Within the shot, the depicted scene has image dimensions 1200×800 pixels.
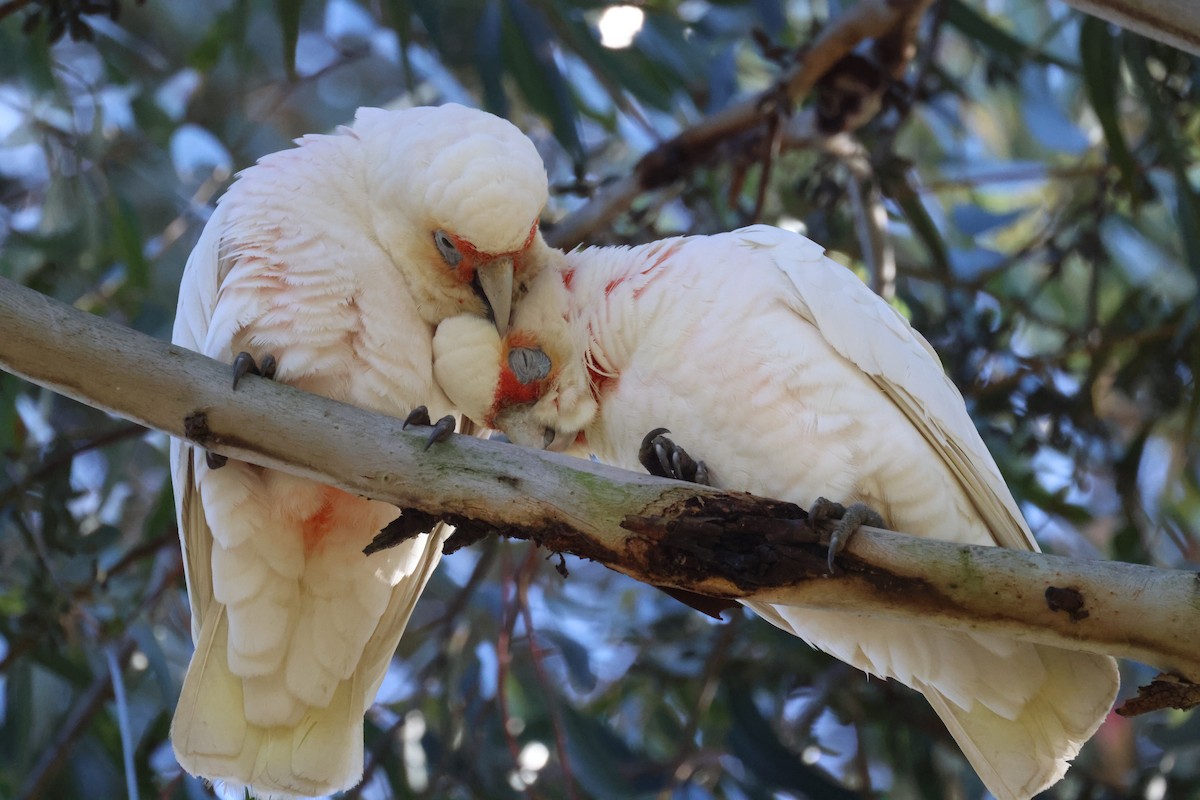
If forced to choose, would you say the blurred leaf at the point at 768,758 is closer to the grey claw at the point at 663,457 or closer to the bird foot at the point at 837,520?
the grey claw at the point at 663,457

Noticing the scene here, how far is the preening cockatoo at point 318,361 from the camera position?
5.95 ft

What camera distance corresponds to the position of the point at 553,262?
2051 millimetres

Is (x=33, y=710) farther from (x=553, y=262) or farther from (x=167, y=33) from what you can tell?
(x=167, y=33)

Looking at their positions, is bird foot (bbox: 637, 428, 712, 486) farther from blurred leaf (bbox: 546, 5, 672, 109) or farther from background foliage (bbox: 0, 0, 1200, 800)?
blurred leaf (bbox: 546, 5, 672, 109)

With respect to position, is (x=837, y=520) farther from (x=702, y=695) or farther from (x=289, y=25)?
(x=289, y=25)

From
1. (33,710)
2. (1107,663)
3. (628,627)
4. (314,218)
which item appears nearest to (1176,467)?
(628,627)

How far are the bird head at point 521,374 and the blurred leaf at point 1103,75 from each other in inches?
46.5

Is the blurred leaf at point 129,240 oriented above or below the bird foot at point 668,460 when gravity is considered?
below

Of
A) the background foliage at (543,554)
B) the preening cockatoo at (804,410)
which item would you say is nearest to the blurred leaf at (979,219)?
the background foliage at (543,554)

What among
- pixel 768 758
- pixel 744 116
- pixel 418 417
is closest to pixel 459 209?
pixel 418 417

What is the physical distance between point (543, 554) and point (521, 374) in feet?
4.40

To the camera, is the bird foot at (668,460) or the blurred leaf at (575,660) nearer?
the bird foot at (668,460)

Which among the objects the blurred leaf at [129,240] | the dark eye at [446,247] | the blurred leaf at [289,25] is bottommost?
the blurred leaf at [129,240]

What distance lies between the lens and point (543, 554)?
316 cm
